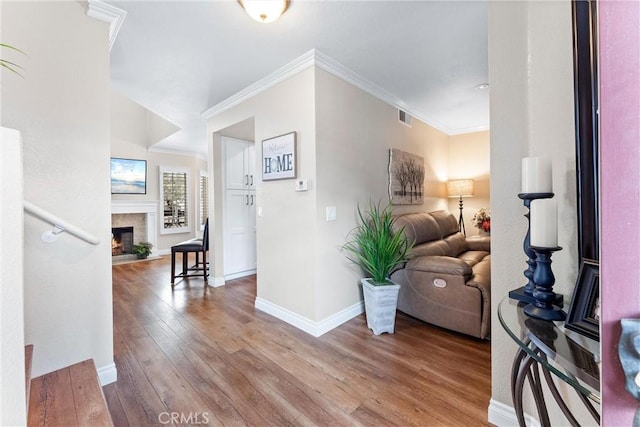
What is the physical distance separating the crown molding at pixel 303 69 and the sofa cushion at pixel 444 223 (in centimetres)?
144

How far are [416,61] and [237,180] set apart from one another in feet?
Result: 8.86

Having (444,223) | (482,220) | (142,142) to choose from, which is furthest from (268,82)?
(142,142)

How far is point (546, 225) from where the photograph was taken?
0.91m

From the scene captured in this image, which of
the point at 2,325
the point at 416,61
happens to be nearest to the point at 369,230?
the point at 416,61

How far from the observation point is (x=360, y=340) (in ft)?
7.25

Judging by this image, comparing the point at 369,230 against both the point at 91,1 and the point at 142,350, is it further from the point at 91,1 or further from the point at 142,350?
the point at 91,1

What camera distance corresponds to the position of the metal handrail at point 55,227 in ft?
4.38

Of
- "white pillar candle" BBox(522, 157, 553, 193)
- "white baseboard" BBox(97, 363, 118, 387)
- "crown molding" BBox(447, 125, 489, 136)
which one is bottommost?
A: "white baseboard" BBox(97, 363, 118, 387)

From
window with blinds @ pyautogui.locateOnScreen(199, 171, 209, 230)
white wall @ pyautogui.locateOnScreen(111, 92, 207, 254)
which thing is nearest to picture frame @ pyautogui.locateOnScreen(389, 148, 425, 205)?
white wall @ pyautogui.locateOnScreen(111, 92, 207, 254)

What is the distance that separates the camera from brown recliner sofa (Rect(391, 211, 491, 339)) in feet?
7.00

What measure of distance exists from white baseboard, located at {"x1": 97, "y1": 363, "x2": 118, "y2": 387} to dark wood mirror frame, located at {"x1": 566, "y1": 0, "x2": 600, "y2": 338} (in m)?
2.44

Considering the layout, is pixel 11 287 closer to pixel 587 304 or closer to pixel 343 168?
pixel 587 304

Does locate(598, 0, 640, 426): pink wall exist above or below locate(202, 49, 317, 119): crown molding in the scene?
below

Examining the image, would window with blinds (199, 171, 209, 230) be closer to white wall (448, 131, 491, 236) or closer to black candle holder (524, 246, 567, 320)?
white wall (448, 131, 491, 236)
